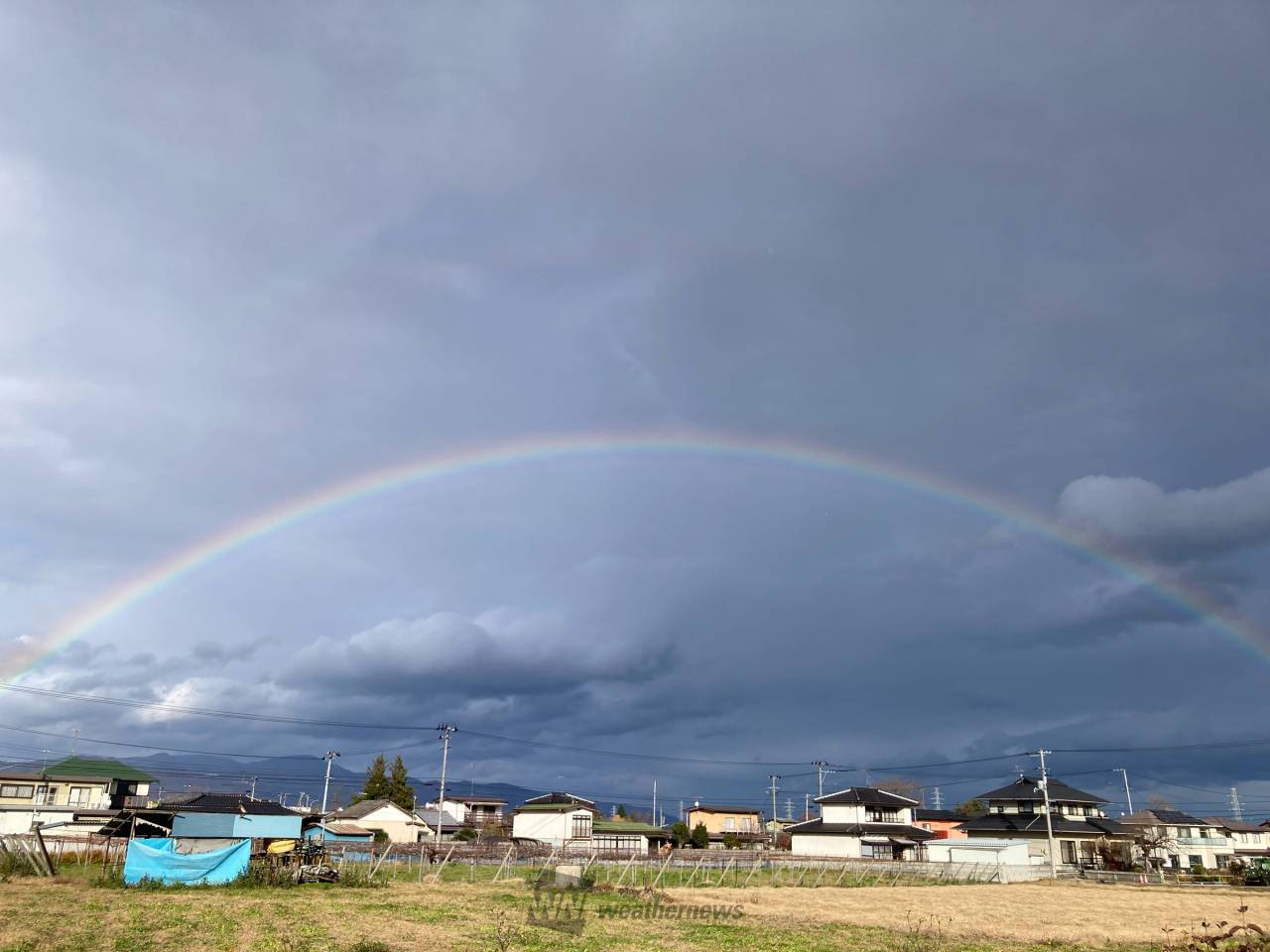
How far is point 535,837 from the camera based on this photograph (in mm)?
99062

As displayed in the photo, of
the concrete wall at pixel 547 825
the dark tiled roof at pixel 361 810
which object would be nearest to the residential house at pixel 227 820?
the dark tiled roof at pixel 361 810

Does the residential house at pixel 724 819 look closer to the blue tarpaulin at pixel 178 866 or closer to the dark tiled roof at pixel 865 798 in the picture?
the dark tiled roof at pixel 865 798

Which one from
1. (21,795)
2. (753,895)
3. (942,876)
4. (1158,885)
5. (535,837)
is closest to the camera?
(753,895)

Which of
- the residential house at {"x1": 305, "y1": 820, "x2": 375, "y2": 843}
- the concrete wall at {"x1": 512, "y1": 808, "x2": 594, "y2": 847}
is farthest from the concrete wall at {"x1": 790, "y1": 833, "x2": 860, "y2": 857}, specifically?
the residential house at {"x1": 305, "y1": 820, "x2": 375, "y2": 843}

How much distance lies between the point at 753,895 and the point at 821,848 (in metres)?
56.1

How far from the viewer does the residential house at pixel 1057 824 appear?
88188 millimetres

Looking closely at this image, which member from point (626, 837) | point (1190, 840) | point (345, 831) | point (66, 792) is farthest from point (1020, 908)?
point (1190, 840)

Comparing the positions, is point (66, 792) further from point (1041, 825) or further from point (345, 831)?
point (1041, 825)

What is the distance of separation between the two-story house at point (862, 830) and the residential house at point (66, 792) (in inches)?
2540

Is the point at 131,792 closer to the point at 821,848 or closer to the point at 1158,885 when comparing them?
the point at 821,848

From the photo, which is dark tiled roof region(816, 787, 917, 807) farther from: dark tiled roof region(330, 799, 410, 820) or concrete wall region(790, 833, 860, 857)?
dark tiled roof region(330, 799, 410, 820)

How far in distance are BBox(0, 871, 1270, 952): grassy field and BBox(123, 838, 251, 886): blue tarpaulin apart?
126 centimetres

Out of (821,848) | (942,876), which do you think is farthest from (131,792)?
(942,876)

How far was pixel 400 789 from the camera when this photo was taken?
11094cm
